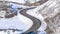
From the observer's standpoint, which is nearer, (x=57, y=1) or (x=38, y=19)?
(x=38, y=19)

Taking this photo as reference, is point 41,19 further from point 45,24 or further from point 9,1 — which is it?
point 9,1

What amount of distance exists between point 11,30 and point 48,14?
0.29 m

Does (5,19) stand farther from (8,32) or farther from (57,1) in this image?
(57,1)

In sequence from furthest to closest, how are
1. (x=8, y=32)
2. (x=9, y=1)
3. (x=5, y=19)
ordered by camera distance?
1. (x=9, y=1)
2. (x=5, y=19)
3. (x=8, y=32)

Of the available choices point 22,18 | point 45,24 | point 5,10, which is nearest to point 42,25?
point 45,24

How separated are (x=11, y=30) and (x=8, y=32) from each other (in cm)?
2

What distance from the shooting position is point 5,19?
930 mm

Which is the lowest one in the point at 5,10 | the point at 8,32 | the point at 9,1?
the point at 8,32

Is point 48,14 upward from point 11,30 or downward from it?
upward

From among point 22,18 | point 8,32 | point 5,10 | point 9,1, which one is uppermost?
point 9,1

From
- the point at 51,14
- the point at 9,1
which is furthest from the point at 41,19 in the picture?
the point at 9,1

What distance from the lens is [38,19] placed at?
35.4 inches

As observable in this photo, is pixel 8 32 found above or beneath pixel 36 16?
beneath

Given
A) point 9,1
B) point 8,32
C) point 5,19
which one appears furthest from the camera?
point 9,1
